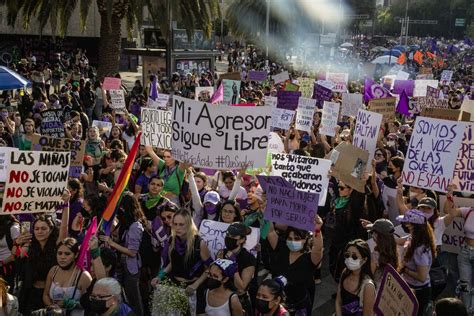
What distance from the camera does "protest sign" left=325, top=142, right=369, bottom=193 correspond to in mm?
6906

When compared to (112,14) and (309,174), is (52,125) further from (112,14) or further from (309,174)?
(112,14)

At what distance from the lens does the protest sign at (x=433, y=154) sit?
673 centimetres

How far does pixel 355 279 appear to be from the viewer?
16.5ft

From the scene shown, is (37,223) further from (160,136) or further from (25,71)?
(25,71)

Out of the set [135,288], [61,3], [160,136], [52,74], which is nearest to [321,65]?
[52,74]

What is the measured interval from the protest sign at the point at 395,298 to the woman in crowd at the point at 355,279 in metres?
0.54

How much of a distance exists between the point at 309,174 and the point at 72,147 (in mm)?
3314

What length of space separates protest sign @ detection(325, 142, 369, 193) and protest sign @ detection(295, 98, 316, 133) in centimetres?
415

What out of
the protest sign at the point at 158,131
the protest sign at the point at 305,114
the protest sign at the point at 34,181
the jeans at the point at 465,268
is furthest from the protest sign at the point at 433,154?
the protest sign at the point at 305,114

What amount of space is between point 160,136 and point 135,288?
3103mm

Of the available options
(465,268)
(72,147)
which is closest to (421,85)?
(465,268)

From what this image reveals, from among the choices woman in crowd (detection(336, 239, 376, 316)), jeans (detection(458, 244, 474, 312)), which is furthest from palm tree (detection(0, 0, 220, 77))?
woman in crowd (detection(336, 239, 376, 316))

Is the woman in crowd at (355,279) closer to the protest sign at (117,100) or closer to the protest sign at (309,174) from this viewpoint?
the protest sign at (309,174)

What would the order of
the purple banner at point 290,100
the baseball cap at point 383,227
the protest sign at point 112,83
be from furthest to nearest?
1. the protest sign at point 112,83
2. the purple banner at point 290,100
3. the baseball cap at point 383,227
